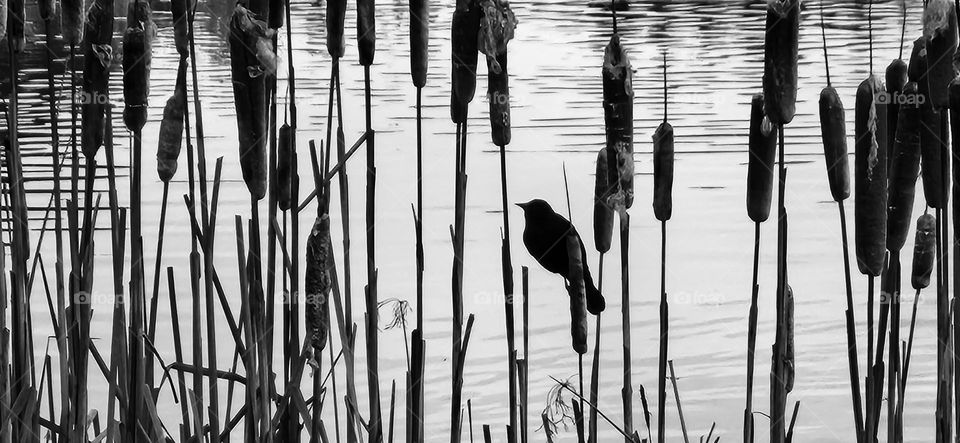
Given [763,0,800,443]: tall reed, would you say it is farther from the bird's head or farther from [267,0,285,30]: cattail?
[267,0,285,30]: cattail

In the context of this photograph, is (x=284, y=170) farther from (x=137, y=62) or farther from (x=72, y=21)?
(x=72, y=21)

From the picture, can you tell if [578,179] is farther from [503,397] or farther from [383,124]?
[503,397]

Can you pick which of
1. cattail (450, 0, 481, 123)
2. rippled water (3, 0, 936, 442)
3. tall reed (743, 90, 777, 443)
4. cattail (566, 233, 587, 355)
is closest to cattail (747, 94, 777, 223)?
tall reed (743, 90, 777, 443)

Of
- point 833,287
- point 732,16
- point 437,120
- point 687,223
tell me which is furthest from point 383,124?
point 732,16

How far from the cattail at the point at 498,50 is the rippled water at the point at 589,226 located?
68.9 inches

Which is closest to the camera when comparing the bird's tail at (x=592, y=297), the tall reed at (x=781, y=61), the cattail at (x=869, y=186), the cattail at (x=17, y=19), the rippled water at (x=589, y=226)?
the tall reed at (x=781, y=61)

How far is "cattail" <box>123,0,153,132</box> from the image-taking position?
4.58 ft

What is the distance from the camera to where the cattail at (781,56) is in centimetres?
126

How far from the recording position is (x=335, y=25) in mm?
1417

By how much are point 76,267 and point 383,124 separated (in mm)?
6012

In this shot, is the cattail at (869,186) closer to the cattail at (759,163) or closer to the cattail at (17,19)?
the cattail at (759,163)

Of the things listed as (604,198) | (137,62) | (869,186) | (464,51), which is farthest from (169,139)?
(869,186)

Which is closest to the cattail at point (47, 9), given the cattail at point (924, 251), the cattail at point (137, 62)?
the cattail at point (137, 62)

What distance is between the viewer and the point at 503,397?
3.41 m
